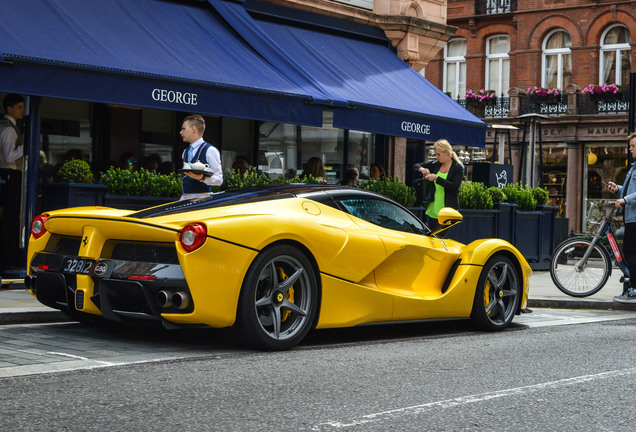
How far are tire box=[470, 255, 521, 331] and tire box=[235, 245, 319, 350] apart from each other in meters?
2.00

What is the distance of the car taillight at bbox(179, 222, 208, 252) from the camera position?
20.7 ft

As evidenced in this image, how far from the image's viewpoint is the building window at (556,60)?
38116mm

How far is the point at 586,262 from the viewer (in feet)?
38.5

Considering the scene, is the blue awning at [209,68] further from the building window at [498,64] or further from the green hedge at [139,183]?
the building window at [498,64]

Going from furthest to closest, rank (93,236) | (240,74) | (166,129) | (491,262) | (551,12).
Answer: (551,12) → (166,129) → (240,74) → (491,262) → (93,236)

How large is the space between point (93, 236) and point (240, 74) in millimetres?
5650

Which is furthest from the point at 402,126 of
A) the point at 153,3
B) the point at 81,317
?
the point at 81,317

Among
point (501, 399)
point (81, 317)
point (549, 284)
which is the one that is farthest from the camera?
point (549, 284)

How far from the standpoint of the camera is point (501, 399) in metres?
5.34

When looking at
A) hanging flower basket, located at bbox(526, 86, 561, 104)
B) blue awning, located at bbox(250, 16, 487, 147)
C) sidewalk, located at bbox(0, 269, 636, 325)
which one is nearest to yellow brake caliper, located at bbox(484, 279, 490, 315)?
sidewalk, located at bbox(0, 269, 636, 325)

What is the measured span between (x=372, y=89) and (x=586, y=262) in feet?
15.0

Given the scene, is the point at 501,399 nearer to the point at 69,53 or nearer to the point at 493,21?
the point at 69,53

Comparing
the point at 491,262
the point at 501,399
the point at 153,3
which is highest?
the point at 153,3

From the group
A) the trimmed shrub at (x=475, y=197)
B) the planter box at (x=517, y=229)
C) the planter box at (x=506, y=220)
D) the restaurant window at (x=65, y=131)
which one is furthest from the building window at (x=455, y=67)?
the restaurant window at (x=65, y=131)
